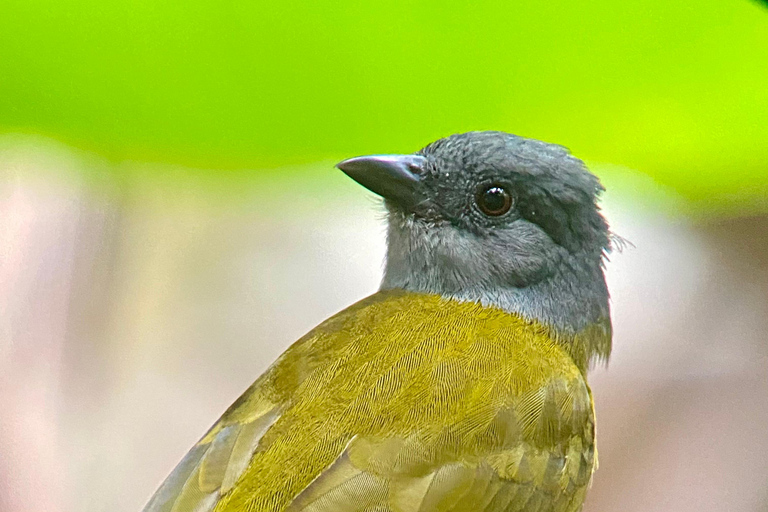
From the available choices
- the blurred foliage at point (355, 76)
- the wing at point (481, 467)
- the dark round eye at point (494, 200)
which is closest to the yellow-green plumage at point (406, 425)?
the wing at point (481, 467)

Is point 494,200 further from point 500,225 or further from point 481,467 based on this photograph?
point 481,467

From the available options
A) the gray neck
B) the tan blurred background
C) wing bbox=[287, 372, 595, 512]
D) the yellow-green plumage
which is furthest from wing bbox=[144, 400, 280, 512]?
the gray neck

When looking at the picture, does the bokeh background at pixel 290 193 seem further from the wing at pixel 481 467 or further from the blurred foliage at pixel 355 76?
the wing at pixel 481 467

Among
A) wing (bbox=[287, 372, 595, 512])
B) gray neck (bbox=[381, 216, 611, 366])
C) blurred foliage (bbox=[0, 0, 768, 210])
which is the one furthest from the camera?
gray neck (bbox=[381, 216, 611, 366])

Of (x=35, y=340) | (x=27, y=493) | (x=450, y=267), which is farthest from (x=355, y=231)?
(x=27, y=493)

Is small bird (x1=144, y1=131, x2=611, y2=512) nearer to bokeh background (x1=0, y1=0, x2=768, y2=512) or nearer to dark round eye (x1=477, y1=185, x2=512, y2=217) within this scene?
dark round eye (x1=477, y1=185, x2=512, y2=217)

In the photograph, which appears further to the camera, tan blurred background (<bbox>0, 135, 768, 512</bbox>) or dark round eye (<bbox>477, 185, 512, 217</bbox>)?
tan blurred background (<bbox>0, 135, 768, 512</bbox>)

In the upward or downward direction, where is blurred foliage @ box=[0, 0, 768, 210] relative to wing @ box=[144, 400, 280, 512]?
upward
